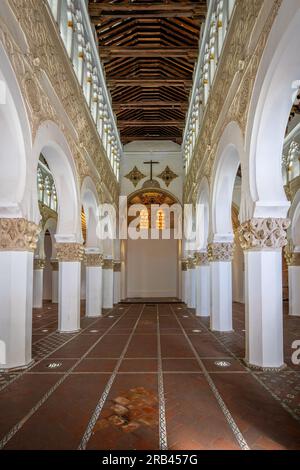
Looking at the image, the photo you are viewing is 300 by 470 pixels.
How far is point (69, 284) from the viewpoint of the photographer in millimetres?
9336

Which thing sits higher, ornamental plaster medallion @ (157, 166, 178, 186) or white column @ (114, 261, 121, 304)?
ornamental plaster medallion @ (157, 166, 178, 186)

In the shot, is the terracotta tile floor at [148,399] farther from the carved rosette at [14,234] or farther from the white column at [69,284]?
the carved rosette at [14,234]

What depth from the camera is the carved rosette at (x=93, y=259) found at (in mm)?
12688

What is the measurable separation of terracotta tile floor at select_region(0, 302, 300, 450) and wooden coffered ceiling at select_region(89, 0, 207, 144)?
31.7ft

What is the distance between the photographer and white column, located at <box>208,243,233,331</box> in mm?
9039

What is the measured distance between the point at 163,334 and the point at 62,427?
571 centimetres

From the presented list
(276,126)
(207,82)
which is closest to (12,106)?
(276,126)

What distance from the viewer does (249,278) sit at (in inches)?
237

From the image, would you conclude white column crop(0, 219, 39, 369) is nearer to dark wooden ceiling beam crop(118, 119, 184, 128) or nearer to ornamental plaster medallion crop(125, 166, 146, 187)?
dark wooden ceiling beam crop(118, 119, 184, 128)

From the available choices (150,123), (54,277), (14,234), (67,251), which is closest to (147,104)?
(150,123)

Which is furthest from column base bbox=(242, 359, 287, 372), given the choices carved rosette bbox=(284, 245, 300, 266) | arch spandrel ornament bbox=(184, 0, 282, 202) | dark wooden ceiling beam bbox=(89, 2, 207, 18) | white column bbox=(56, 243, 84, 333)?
dark wooden ceiling beam bbox=(89, 2, 207, 18)

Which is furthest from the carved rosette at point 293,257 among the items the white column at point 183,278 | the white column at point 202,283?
the white column at point 183,278
